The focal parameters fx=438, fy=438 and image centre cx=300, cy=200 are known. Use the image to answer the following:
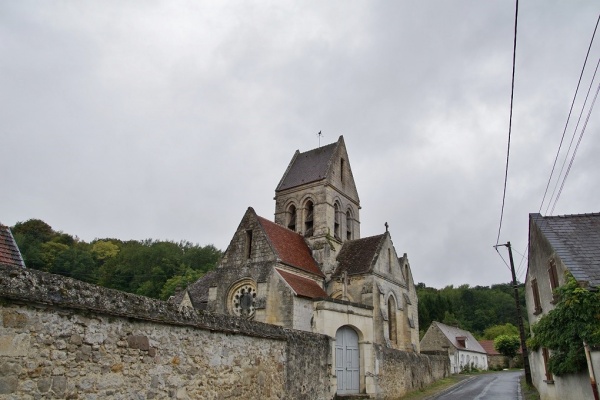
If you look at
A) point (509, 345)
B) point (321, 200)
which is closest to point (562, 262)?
point (321, 200)

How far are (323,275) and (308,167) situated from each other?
935 centimetres

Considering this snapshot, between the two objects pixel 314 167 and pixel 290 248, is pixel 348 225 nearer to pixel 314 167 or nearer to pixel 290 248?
pixel 314 167

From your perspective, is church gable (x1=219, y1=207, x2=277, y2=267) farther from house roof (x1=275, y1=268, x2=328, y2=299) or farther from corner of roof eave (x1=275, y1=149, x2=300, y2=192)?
corner of roof eave (x1=275, y1=149, x2=300, y2=192)

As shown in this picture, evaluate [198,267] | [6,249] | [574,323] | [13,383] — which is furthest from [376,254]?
[198,267]

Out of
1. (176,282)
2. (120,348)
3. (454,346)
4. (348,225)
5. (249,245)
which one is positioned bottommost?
(120,348)

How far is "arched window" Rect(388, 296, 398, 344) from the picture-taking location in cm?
2581

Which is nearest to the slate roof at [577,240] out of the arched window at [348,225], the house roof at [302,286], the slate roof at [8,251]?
the house roof at [302,286]

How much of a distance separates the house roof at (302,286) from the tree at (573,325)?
10057 millimetres

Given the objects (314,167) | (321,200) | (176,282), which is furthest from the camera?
(176,282)

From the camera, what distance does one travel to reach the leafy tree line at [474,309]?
236 ft

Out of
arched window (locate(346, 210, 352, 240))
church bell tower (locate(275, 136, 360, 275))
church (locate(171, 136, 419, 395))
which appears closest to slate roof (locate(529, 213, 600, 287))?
church (locate(171, 136, 419, 395))

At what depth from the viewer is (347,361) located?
1833cm

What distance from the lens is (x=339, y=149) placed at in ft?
105

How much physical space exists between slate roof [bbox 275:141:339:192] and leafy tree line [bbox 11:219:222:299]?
→ 97.7 ft
